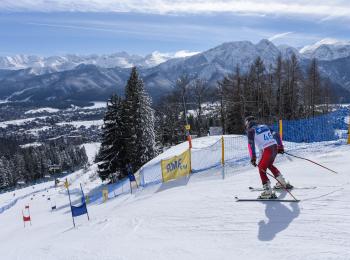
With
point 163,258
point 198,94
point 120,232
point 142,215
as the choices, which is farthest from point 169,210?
point 198,94

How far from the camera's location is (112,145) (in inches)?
1750

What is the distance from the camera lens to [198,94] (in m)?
49.8

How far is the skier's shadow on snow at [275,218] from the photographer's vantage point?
771cm

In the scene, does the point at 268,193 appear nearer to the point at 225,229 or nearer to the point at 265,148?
the point at 265,148

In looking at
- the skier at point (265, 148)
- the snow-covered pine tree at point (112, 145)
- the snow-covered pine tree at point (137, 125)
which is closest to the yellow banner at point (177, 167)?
the skier at point (265, 148)

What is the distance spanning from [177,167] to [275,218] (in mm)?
10501

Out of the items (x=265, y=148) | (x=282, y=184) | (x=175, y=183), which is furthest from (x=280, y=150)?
(x=175, y=183)

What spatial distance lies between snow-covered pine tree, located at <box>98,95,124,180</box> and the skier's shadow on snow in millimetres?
35535

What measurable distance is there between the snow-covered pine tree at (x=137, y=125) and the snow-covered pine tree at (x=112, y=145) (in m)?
0.77

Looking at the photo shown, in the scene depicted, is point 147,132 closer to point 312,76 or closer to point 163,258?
point 312,76

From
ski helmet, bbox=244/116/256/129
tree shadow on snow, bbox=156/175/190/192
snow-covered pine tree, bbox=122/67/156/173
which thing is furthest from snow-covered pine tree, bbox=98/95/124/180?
ski helmet, bbox=244/116/256/129

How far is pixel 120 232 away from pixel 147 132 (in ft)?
117

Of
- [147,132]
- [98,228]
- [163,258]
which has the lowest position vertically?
[147,132]

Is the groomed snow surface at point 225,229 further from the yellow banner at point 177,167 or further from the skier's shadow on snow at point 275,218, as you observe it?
the yellow banner at point 177,167
